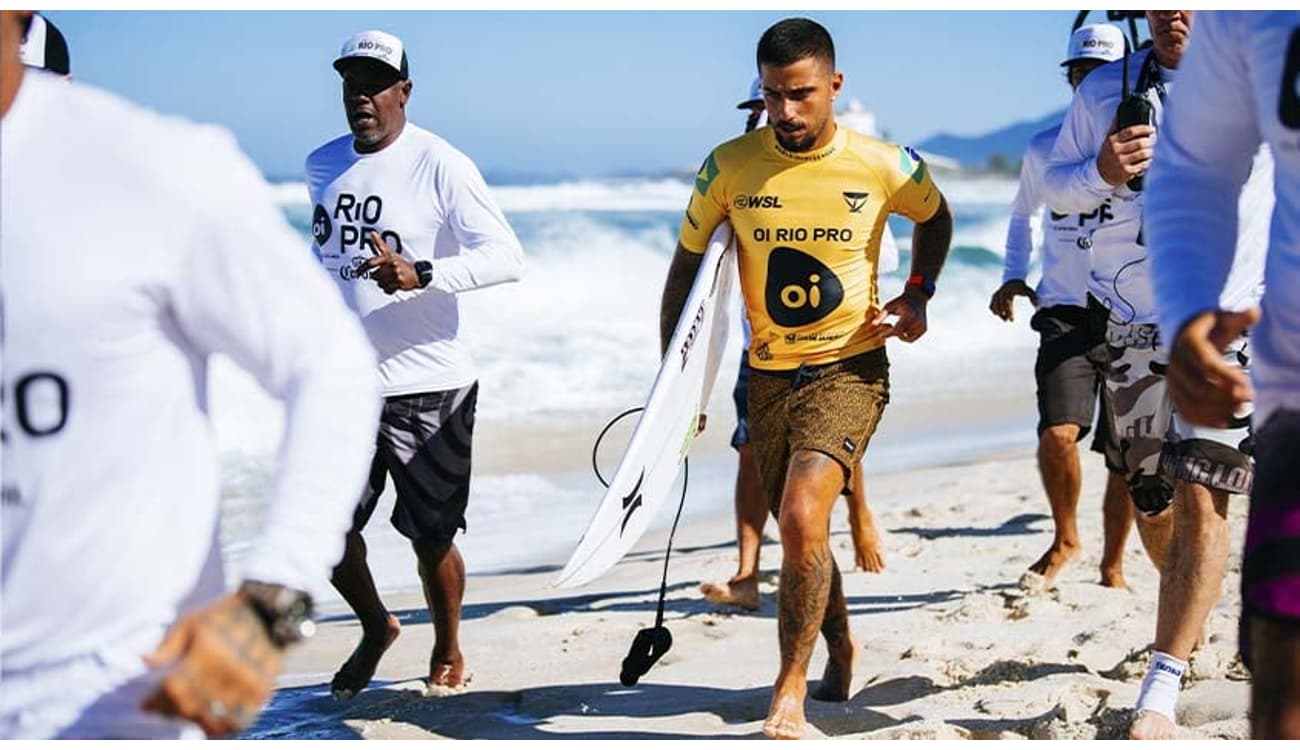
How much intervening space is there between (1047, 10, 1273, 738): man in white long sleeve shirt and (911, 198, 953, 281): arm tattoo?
14.9 inches

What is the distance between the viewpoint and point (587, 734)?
18.7 feet

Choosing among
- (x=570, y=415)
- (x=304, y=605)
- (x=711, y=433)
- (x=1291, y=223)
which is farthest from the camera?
(x=570, y=415)

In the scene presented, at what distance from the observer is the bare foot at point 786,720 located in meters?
5.25

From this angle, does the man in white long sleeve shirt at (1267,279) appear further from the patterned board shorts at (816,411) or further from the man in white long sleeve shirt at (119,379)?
the patterned board shorts at (816,411)

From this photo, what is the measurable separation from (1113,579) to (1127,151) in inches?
102

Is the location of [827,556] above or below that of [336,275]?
below

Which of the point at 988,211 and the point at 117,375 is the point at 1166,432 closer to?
the point at 117,375

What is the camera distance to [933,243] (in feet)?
19.5

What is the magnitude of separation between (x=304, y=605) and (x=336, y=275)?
392 cm

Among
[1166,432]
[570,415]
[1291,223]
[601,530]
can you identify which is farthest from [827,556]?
[570,415]

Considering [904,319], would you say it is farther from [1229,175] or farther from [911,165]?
[1229,175]

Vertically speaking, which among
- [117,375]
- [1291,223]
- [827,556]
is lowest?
[827,556]

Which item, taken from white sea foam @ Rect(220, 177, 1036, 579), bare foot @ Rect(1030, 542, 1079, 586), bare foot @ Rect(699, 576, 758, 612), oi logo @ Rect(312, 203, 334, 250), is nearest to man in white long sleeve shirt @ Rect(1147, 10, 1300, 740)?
oi logo @ Rect(312, 203, 334, 250)

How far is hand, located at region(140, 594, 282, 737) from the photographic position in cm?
229
